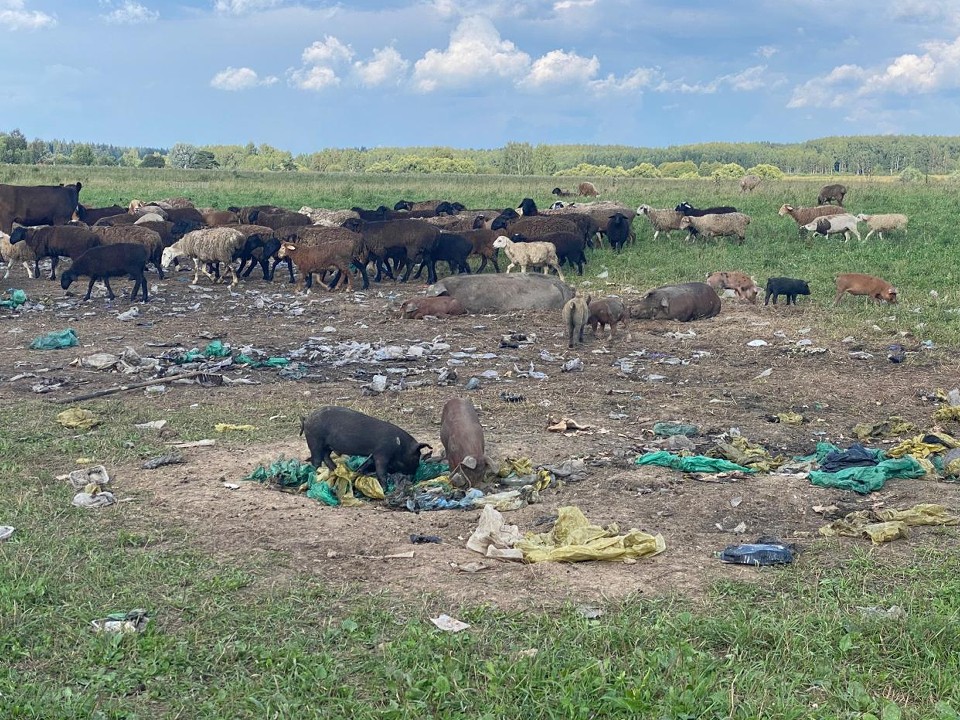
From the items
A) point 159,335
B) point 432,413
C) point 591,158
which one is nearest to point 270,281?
point 159,335

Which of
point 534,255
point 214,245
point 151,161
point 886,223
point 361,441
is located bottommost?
point 361,441

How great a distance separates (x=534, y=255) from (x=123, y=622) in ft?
46.3

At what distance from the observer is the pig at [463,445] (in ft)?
22.9

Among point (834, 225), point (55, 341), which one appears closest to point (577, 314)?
point (55, 341)

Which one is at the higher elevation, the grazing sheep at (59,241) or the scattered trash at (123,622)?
the grazing sheep at (59,241)

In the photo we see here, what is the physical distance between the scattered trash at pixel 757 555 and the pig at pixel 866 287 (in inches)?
393

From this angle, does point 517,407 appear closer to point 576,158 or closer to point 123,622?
point 123,622

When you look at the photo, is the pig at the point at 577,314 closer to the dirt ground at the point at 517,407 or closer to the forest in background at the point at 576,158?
the dirt ground at the point at 517,407

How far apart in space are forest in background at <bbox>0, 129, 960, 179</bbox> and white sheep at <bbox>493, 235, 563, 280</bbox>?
51.5m

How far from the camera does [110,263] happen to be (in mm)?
15648

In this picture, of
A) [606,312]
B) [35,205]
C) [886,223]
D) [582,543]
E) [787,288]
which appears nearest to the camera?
[582,543]

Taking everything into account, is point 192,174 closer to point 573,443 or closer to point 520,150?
point 520,150

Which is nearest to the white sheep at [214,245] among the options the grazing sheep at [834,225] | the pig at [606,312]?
the pig at [606,312]

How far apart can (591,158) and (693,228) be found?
105m
